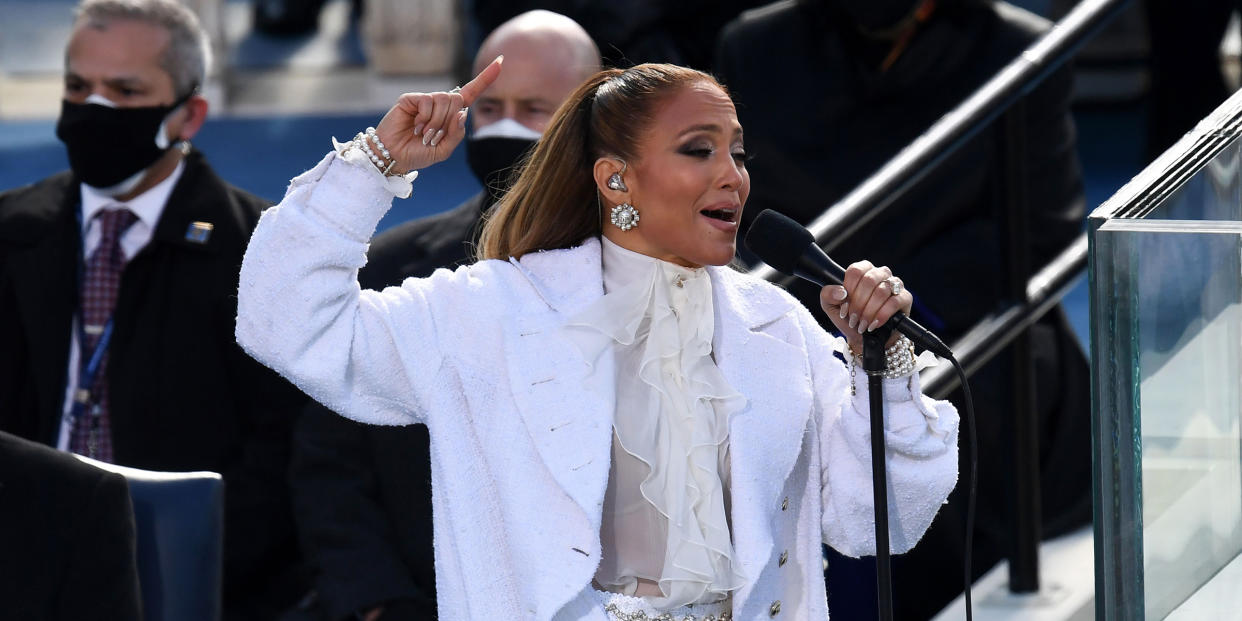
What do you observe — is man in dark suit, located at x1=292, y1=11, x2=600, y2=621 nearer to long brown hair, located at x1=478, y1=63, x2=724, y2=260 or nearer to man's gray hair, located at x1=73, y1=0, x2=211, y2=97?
long brown hair, located at x1=478, y1=63, x2=724, y2=260

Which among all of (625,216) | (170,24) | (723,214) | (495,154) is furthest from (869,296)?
(170,24)

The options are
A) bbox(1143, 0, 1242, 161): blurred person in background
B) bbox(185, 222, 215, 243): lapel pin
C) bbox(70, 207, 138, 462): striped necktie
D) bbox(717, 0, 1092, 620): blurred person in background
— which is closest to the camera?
bbox(70, 207, 138, 462): striped necktie

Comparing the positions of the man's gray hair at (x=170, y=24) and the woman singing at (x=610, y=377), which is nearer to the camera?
the woman singing at (x=610, y=377)

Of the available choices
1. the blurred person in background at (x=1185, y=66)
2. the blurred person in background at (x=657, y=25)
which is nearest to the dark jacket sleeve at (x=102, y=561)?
the blurred person in background at (x=657, y=25)

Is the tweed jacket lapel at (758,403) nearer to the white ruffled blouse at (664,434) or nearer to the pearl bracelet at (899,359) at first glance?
the white ruffled blouse at (664,434)

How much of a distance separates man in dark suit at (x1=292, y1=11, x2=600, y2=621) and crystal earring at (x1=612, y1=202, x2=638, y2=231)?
60 centimetres

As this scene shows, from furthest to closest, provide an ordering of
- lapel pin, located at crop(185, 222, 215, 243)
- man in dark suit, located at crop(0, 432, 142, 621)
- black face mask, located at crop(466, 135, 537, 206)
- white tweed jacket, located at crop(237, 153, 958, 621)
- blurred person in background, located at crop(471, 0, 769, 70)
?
blurred person in background, located at crop(471, 0, 769, 70), lapel pin, located at crop(185, 222, 215, 243), black face mask, located at crop(466, 135, 537, 206), man in dark suit, located at crop(0, 432, 142, 621), white tweed jacket, located at crop(237, 153, 958, 621)

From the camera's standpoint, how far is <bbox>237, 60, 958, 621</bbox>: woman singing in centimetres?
221

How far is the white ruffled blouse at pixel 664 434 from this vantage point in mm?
2266

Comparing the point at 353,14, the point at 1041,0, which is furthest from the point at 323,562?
the point at 353,14

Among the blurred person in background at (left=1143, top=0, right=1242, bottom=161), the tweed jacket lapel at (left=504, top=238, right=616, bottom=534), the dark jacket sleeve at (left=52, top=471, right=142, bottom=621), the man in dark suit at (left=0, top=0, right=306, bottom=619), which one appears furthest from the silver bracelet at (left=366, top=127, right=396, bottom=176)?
the blurred person in background at (left=1143, top=0, right=1242, bottom=161)

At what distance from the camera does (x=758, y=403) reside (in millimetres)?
2334

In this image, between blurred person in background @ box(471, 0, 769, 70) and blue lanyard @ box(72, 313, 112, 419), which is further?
blurred person in background @ box(471, 0, 769, 70)

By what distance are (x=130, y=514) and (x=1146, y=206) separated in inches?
54.8
